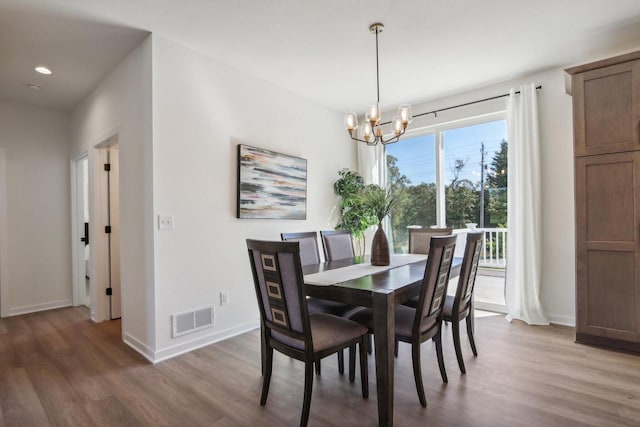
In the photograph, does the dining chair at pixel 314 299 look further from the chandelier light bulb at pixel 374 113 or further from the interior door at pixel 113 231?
the interior door at pixel 113 231

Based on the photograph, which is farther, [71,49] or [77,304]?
[77,304]

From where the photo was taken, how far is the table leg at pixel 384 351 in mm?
1710

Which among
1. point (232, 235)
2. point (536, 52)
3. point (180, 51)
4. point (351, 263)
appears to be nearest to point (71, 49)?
point (180, 51)

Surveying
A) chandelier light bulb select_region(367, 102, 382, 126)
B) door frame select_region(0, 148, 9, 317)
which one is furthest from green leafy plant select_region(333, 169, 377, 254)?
door frame select_region(0, 148, 9, 317)

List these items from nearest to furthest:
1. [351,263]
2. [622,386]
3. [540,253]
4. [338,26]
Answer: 1. [622,386]
2. [338,26]
3. [351,263]
4. [540,253]

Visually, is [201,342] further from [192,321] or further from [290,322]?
[290,322]

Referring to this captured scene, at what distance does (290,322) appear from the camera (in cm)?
179

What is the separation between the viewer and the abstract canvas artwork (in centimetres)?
336

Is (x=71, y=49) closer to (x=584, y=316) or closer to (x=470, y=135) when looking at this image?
(x=470, y=135)

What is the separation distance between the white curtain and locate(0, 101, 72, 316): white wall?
5589 millimetres

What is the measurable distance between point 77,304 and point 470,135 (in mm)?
5660

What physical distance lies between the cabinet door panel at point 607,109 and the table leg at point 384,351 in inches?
96.8

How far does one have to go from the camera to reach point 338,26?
262cm

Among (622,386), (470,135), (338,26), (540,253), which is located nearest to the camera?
(622,386)
